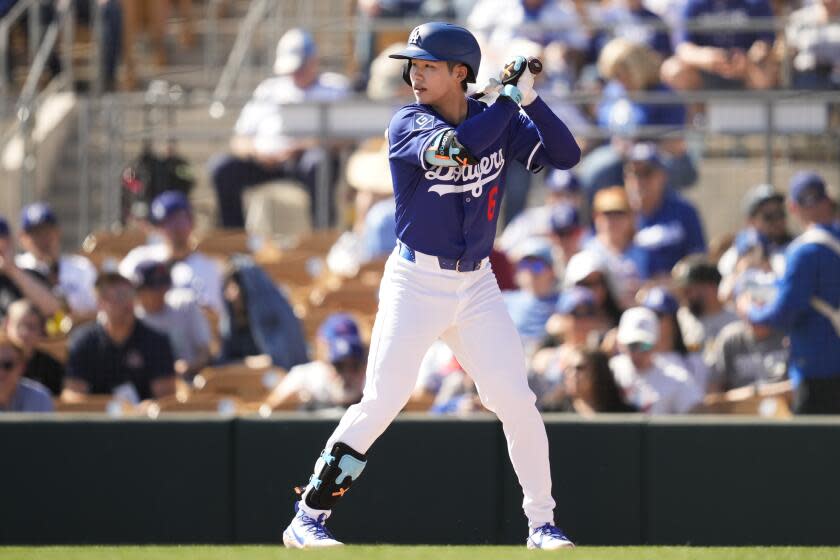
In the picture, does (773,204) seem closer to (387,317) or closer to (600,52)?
(600,52)

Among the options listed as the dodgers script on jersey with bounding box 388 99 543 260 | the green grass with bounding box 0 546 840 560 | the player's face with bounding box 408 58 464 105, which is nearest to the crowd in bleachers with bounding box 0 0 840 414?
the green grass with bounding box 0 546 840 560

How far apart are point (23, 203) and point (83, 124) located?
0.70 metres

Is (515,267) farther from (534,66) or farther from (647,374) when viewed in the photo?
(534,66)

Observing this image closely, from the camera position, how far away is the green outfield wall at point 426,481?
7.04m

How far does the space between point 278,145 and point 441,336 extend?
19.3 feet

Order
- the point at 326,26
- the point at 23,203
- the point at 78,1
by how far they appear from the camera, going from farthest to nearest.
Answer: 1. the point at 78,1
2. the point at 326,26
3. the point at 23,203

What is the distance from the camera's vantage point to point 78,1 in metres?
14.3

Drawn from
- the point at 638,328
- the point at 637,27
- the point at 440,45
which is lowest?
the point at 638,328

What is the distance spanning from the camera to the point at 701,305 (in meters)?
9.21

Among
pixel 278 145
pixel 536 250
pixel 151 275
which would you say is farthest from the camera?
pixel 278 145

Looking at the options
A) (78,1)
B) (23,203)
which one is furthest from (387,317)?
(78,1)

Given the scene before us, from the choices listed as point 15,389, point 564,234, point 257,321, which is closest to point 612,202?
point 564,234

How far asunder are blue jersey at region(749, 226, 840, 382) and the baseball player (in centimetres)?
265

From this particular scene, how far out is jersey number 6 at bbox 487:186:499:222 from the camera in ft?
19.2
